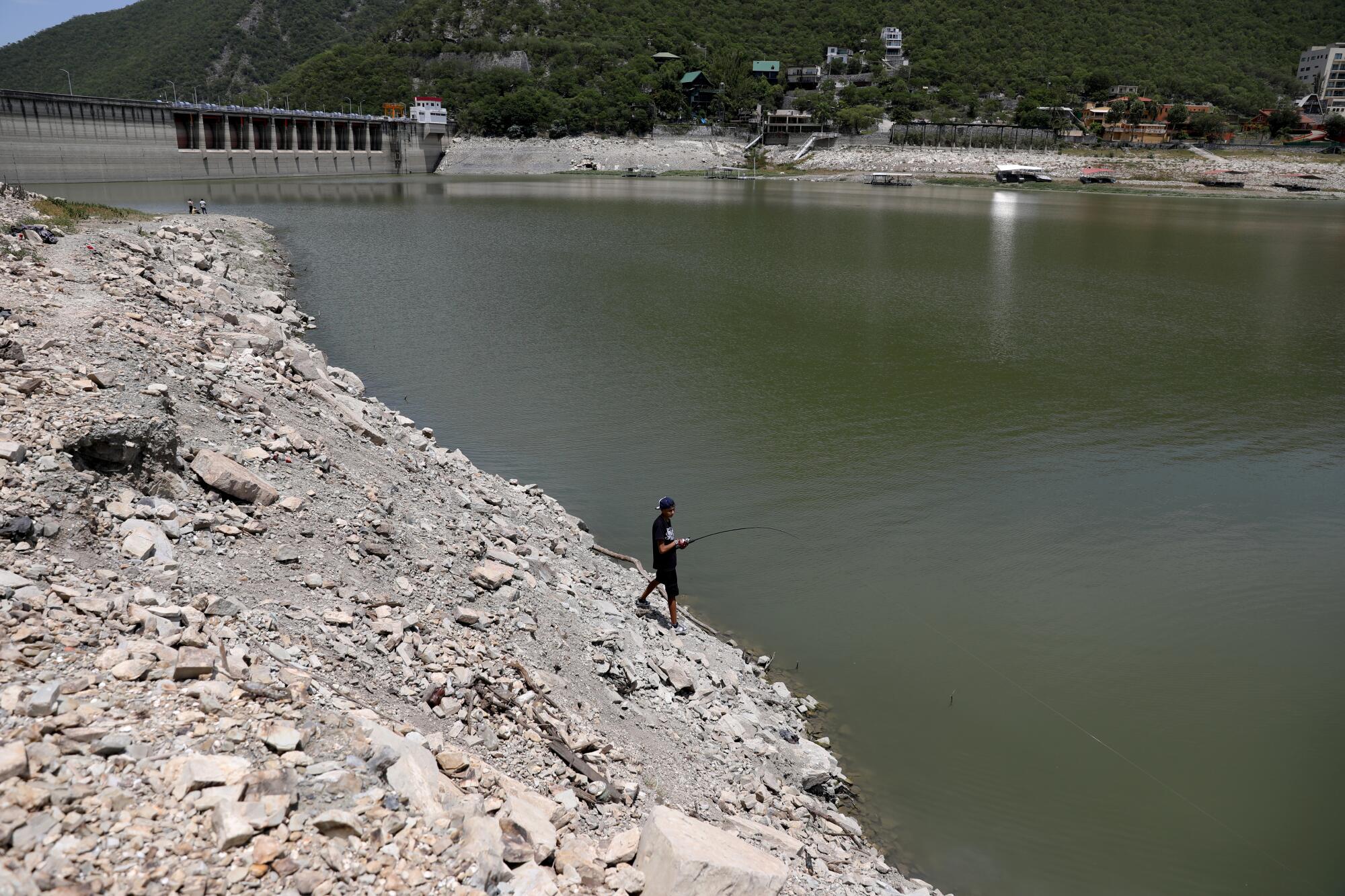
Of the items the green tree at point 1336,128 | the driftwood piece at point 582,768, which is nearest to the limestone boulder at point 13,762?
the driftwood piece at point 582,768

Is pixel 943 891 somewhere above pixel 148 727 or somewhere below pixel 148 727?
below

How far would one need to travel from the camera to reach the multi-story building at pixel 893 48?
16775 centimetres

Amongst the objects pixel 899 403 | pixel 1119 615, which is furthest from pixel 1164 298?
pixel 1119 615

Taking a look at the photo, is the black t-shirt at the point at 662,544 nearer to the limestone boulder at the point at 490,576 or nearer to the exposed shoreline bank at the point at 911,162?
the limestone boulder at the point at 490,576

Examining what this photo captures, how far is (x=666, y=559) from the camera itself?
377 inches

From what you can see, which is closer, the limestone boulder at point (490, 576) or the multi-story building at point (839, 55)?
the limestone boulder at point (490, 576)

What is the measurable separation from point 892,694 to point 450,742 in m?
5.41

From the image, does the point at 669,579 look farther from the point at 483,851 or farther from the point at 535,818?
the point at 483,851

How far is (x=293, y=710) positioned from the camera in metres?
5.11

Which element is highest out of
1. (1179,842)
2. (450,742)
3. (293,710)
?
(293,710)

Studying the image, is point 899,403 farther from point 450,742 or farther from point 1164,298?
point 1164,298

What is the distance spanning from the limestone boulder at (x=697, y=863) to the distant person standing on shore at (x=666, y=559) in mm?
4431

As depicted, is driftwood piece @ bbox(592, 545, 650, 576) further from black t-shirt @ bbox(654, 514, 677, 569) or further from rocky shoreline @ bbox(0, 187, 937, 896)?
black t-shirt @ bbox(654, 514, 677, 569)

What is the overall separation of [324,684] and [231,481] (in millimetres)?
3407
